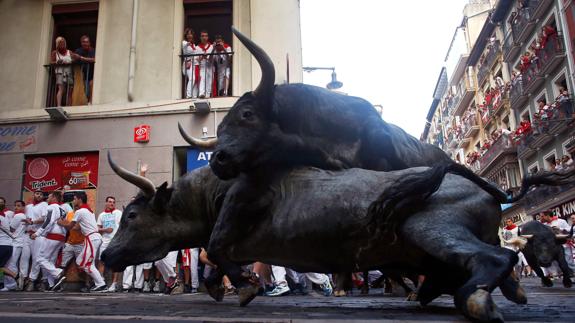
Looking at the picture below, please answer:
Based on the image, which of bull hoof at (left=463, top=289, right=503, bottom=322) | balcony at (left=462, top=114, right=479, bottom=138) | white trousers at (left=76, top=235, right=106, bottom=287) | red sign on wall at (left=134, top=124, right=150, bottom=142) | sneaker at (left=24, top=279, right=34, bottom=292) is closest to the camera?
bull hoof at (left=463, top=289, right=503, bottom=322)

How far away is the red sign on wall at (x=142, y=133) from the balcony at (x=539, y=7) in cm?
2410

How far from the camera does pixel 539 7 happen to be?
29.4m

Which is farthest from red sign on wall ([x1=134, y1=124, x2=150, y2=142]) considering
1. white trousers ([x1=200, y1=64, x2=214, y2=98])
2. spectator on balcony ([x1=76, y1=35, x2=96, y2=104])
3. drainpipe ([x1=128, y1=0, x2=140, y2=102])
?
spectator on balcony ([x1=76, y1=35, x2=96, y2=104])

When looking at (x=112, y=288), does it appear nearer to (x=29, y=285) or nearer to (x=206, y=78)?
(x=29, y=285)

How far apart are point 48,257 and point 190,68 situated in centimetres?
582

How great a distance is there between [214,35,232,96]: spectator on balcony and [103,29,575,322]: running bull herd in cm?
936

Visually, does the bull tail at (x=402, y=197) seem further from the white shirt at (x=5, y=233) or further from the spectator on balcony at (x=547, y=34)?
the spectator on balcony at (x=547, y=34)

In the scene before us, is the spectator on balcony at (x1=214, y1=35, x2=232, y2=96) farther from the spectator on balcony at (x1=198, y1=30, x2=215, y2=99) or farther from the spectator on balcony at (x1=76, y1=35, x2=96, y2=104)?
the spectator on balcony at (x1=76, y1=35, x2=96, y2=104)

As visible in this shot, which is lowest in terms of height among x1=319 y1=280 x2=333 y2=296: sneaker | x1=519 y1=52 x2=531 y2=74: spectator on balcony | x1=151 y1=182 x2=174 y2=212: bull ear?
x1=319 y1=280 x2=333 y2=296: sneaker

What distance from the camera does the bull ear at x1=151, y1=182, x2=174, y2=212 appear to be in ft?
16.4

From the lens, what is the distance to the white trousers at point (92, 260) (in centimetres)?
1068

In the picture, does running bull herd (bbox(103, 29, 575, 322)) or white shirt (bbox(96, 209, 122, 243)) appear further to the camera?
white shirt (bbox(96, 209, 122, 243))

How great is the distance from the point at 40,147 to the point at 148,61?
11.3ft

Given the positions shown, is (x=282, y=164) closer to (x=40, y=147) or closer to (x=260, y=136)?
(x=260, y=136)
